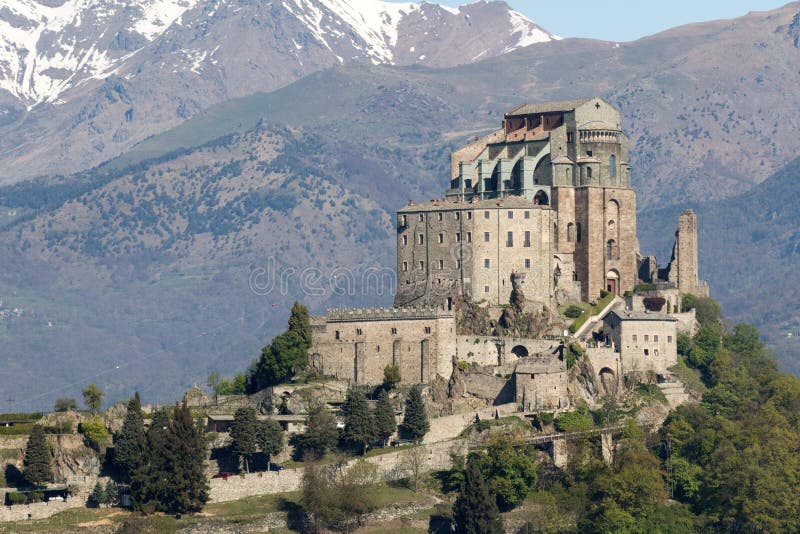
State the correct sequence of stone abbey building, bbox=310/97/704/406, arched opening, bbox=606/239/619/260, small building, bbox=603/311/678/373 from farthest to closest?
arched opening, bbox=606/239/619/260 → small building, bbox=603/311/678/373 → stone abbey building, bbox=310/97/704/406

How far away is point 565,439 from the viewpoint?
402 feet

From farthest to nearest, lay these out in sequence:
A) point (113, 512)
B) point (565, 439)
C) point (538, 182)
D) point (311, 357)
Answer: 1. point (538, 182)
2. point (311, 357)
3. point (565, 439)
4. point (113, 512)

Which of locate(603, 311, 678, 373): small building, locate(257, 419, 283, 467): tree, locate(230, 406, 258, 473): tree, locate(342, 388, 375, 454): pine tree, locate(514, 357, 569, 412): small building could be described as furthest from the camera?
locate(603, 311, 678, 373): small building

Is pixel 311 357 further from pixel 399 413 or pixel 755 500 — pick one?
pixel 755 500

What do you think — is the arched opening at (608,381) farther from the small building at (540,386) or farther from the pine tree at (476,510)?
the pine tree at (476,510)

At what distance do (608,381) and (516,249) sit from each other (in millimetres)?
11719

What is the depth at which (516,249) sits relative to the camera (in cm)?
13638

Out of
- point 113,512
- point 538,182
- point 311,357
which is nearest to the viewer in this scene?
point 113,512

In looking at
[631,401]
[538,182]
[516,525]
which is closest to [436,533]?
[516,525]

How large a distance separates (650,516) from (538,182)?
34.2 m

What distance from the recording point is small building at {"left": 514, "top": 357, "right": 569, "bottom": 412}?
415 feet

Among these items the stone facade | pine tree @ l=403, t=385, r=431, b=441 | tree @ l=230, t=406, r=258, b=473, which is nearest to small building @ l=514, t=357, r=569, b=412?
the stone facade

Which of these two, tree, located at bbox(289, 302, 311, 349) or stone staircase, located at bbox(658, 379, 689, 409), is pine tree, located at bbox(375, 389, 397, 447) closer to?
tree, located at bbox(289, 302, 311, 349)

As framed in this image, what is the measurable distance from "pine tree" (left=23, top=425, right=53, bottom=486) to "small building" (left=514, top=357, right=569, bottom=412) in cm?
3136
